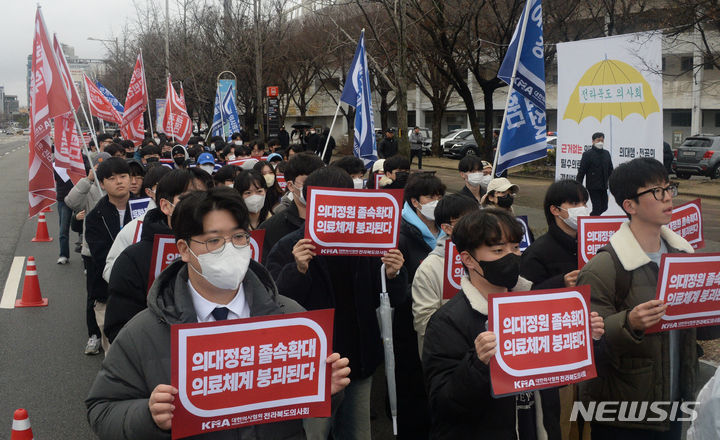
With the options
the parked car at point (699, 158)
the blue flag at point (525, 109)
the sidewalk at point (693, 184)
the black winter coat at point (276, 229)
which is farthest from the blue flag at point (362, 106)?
the parked car at point (699, 158)

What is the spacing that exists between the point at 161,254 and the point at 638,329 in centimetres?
234

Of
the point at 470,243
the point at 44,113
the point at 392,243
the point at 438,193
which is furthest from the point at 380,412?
the point at 44,113

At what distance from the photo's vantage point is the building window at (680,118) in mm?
43812

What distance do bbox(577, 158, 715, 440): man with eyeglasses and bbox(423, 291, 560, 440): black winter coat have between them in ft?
1.52

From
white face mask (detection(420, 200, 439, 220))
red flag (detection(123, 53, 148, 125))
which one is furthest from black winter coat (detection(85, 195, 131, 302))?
red flag (detection(123, 53, 148, 125))

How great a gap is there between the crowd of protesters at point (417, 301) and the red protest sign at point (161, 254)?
6 cm

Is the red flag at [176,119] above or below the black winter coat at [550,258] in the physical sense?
above

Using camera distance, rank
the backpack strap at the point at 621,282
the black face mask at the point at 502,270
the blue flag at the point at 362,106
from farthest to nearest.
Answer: the blue flag at the point at 362,106 < the backpack strap at the point at 621,282 < the black face mask at the point at 502,270

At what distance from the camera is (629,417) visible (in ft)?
11.0

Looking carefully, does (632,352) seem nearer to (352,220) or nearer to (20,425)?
(352,220)

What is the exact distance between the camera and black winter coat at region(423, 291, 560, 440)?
2834mm

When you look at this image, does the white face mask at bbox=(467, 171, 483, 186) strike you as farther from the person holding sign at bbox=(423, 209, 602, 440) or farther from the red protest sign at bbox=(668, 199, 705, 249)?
the person holding sign at bbox=(423, 209, 602, 440)

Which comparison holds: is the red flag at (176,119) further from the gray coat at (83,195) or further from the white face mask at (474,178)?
the white face mask at (474,178)

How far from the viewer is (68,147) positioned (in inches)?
349
